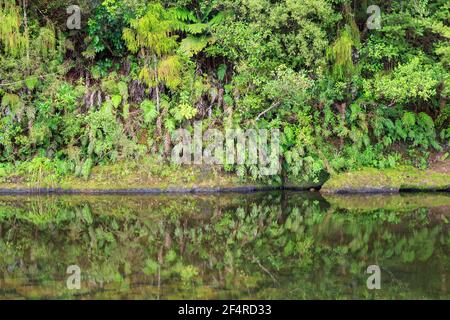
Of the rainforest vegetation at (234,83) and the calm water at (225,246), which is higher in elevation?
the rainforest vegetation at (234,83)

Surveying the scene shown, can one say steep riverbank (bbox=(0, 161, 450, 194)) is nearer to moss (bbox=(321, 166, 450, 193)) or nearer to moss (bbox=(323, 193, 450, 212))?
moss (bbox=(321, 166, 450, 193))

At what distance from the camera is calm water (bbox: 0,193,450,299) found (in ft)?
29.6

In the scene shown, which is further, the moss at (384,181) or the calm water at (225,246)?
the moss at (384,181)

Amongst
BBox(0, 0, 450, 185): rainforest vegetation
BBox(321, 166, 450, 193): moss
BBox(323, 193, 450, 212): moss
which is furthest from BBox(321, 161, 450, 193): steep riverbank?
BBox(323, 193, 450, 212): moss

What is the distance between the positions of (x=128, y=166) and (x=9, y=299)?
34.9ft

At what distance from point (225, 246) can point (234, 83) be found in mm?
9553

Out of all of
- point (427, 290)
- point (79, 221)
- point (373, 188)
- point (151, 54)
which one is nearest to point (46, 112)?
point (151, 54)

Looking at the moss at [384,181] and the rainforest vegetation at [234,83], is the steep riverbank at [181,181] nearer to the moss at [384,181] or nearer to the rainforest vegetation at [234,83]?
the moss at [384,181]

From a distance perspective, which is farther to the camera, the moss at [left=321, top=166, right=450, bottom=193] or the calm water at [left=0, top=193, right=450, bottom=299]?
the moss at [left=321, top=166, right=450, bottom=193]

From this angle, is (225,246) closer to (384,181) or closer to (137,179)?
(137,179)

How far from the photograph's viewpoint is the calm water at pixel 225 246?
902 cm

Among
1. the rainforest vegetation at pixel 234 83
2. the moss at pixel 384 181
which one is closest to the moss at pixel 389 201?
the moss at pixel 384 181

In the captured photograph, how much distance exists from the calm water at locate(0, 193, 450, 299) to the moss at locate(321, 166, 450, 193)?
41.2 inches

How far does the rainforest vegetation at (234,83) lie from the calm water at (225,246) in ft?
7.52
